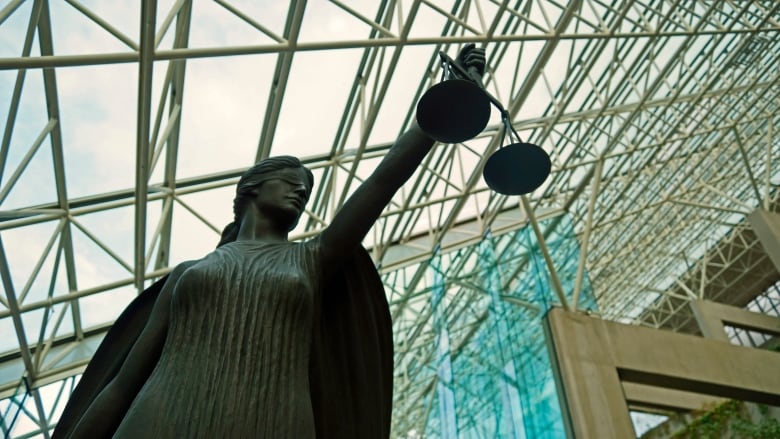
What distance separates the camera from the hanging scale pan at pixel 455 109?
103 inches

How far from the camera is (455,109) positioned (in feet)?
8.96

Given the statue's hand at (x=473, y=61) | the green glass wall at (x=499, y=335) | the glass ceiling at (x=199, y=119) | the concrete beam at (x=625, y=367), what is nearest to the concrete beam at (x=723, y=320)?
the concrete beam at (x=625, y=367)

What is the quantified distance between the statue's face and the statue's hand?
0.85 meters

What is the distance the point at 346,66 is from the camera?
12.1m

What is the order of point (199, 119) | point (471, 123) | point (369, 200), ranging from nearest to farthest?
point (369, 200)
point (471, 123)
point (199, 119)

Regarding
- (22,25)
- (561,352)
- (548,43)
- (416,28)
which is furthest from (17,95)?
(561,352)

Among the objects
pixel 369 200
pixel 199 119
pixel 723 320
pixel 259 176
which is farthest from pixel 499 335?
pixel 723 320

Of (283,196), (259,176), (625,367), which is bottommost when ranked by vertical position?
(283,196)

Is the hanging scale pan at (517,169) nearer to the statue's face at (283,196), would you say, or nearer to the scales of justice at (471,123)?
the scales of justice at (471,123)

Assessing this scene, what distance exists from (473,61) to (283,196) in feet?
3.11

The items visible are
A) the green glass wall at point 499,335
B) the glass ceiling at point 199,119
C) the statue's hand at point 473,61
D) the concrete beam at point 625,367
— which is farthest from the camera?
the green glass wall at point 499,335

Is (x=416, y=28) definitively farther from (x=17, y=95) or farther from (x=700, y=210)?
(x=700, y=210)

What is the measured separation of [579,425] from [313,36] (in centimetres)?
912

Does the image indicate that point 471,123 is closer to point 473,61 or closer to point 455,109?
point 455,109
